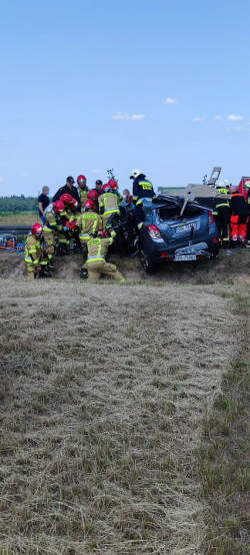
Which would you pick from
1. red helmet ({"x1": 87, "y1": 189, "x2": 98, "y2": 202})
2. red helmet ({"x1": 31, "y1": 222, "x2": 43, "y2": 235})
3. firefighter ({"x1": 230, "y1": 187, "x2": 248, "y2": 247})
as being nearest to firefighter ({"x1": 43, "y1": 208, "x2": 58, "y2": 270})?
red helmet ({"x1": 31, "y1": 222, "x2": 43, "y2": 235})

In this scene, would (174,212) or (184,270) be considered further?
(184,270)

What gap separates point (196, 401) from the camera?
520cm

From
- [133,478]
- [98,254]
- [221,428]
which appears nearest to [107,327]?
[221,428]

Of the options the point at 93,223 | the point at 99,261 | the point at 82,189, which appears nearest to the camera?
the point at 99,261

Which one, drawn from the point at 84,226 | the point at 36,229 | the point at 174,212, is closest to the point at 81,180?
the point at 84,226

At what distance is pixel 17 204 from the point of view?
5575cm

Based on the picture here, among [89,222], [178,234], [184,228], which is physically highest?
[89,222]

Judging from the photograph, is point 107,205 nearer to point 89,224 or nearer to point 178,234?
point 89,224

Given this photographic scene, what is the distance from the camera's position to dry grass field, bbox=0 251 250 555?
3311 millimetres

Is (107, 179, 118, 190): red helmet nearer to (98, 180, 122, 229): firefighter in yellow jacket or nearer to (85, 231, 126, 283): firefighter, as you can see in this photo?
(98, 180, 122, 229): firefighter in yellow jacket

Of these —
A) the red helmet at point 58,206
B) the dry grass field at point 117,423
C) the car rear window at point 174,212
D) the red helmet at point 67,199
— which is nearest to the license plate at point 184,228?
the car rear window at point 174,212

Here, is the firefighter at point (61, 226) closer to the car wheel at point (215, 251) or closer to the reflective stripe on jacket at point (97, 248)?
the reflective stripe on jacket at point (97, 248)

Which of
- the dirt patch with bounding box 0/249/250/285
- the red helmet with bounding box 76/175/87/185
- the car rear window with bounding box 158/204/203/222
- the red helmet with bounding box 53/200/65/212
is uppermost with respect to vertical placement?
the red helmet with bounding box 76/175/87/185

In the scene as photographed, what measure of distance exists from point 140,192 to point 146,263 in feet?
6.80
